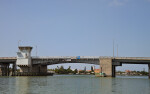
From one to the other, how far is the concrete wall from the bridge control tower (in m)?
32.8

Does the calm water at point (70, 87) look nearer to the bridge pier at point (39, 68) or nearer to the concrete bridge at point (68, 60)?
the concrete bridge at point (68, 60)

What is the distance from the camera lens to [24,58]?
347 ft

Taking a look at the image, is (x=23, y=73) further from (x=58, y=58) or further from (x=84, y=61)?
(x=84, y=61)

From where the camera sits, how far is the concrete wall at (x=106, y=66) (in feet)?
318

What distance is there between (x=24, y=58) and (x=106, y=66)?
36643mm

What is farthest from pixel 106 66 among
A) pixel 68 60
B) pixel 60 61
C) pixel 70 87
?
pixel 70 87

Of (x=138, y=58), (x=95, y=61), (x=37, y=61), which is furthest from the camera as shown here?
(x=37, y=61)

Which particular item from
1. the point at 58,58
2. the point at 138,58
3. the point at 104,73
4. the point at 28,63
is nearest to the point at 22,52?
the point at 28,63

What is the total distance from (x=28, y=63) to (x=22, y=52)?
6071 millimetres

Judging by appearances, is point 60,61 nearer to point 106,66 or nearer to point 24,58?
point 24,58

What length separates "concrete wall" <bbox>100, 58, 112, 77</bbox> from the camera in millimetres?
96812

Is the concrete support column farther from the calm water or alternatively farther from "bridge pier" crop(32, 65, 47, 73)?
the calm water

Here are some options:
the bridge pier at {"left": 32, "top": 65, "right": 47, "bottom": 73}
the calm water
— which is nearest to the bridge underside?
the bridge pier at {"left": 32, "top": 65, "right": 47, "bottom": 73}

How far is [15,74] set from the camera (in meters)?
107
